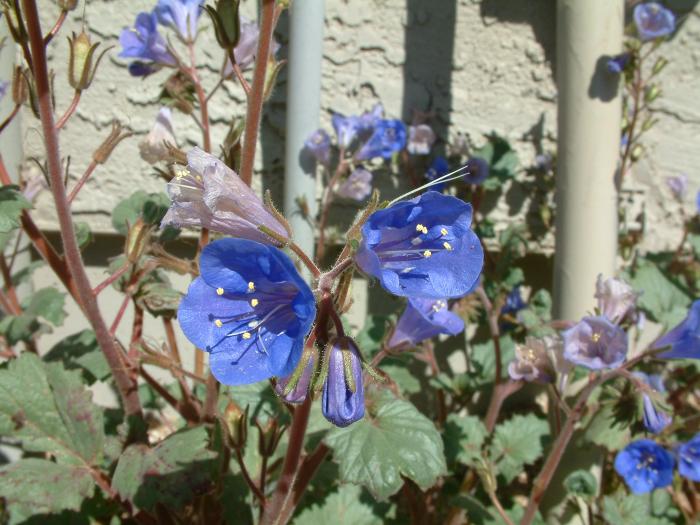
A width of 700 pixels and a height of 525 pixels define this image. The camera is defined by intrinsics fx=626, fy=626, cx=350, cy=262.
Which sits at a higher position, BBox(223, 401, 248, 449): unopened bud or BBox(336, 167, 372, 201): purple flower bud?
BBox(336, 167, 372, 201): purple flower bud

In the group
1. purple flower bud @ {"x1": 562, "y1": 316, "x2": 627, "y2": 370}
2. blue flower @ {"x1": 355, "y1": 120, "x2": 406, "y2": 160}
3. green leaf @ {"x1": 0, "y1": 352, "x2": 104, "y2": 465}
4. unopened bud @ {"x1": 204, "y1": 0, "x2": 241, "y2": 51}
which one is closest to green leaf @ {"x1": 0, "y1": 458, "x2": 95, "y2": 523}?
green leaf @ {"x1": 0, "y1": 352, "x2": 104, "y2": 465}

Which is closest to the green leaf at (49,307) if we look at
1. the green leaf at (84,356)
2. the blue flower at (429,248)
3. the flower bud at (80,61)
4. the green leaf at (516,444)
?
the green leaf at (84,356)

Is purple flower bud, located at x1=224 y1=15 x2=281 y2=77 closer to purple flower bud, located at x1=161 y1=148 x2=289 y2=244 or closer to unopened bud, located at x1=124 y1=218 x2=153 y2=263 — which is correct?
unopened bud, located at x1=124 y1=218 x2=153 y2=263

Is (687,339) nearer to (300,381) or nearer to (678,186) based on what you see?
(300,381)

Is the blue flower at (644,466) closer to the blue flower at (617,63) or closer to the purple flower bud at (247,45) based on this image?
the blue flower at (617,63)

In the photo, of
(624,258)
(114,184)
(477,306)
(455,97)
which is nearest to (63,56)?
(114,184)

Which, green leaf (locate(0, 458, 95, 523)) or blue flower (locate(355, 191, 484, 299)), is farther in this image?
green leaf (locate(0, 458, 95, 523))

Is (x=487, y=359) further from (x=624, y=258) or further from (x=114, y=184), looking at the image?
(x=114, y=184)
